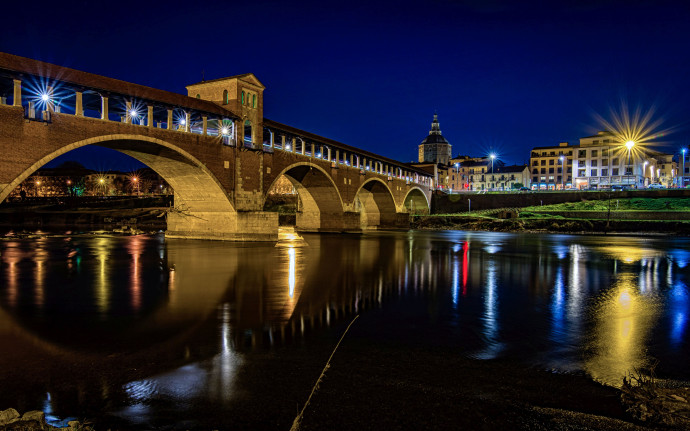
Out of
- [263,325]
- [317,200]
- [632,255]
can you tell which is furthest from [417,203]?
[263,325]

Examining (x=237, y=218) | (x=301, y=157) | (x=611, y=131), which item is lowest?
(x=237, y=218)

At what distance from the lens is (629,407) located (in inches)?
215

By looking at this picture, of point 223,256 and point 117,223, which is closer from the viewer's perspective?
point 223,256

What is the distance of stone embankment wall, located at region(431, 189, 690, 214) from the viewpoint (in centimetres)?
6606

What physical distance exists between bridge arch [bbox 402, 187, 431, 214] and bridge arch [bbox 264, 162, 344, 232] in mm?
30216

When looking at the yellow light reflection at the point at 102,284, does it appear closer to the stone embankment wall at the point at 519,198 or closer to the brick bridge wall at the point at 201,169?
the brick bridge wall at the point at 201,169

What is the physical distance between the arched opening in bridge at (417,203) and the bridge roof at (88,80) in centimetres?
5331

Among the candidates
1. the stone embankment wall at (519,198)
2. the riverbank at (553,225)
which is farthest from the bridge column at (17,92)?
the stone embankment wall at (519,198)

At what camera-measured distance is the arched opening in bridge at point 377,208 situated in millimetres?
64500

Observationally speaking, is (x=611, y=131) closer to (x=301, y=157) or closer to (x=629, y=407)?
(x=301, y=157)

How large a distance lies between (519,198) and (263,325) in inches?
2884

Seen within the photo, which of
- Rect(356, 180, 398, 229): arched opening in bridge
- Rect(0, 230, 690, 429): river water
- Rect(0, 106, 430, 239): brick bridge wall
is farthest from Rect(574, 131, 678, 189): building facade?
Rect(0, 230, 690, 429): river water

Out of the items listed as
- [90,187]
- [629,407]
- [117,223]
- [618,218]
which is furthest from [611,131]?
[90,187]

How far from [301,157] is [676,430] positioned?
37448 mm
